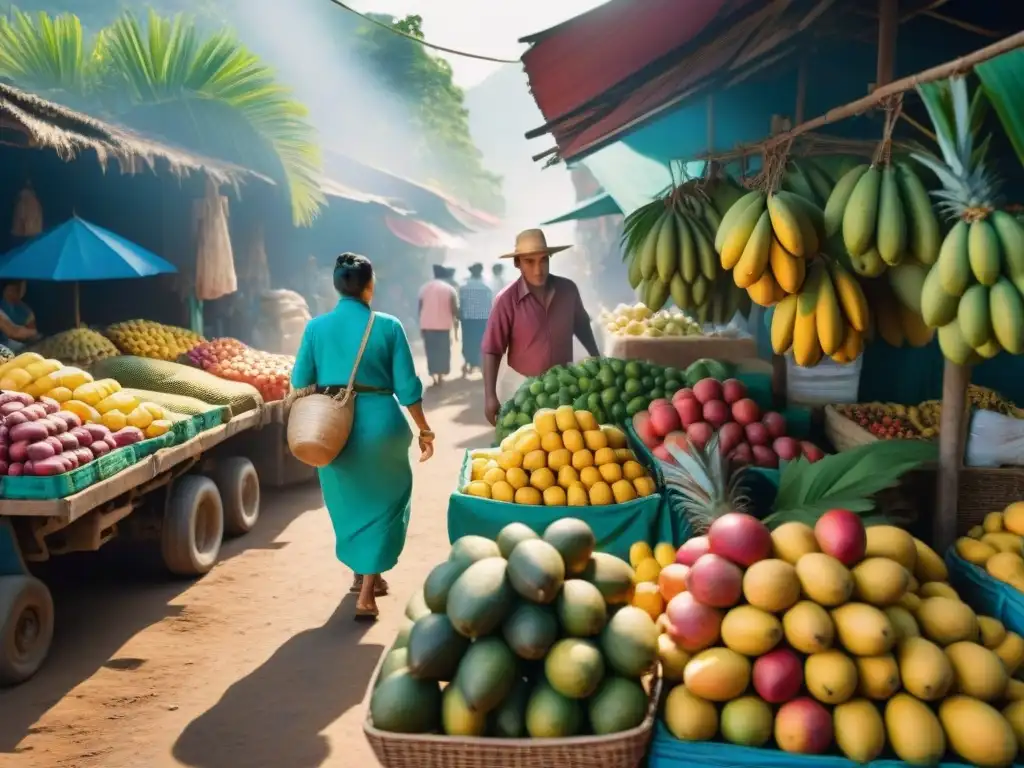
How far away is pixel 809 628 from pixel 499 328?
3.62m

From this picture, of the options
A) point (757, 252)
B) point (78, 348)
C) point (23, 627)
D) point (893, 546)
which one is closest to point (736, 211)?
point (757, 252)

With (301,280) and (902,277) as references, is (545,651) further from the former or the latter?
(301,280)

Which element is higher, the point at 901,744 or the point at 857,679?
the point at 857,679

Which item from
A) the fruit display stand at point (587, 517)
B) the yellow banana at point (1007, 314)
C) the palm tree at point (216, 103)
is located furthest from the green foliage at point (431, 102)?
the yellow banana at point (1007, 314)

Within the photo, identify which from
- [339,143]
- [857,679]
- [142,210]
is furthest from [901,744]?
[339,143]

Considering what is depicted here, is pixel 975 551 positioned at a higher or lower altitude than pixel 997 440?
lower

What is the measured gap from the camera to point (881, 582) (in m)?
1.88

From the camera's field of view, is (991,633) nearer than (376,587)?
Yes

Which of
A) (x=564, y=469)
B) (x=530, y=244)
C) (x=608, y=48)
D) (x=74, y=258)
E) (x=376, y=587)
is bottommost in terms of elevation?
(x=376, y=587)

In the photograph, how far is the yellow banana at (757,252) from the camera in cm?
264

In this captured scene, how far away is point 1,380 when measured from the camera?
4883 mm

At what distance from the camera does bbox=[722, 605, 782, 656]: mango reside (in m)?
1.82

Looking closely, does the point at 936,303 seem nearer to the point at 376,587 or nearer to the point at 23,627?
the point at 376,587

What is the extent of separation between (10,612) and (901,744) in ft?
11.5
